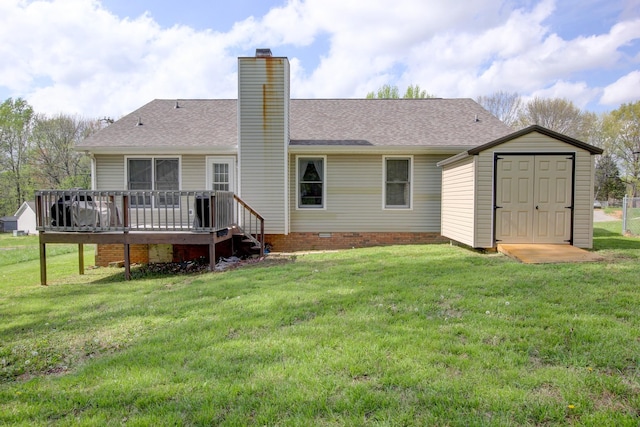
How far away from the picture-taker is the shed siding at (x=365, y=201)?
36.6 feet

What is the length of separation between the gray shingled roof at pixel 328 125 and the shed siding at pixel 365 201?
65 cm

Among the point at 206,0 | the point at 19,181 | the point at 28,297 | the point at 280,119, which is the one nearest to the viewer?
the point at 28,297

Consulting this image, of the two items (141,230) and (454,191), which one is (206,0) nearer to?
(141,230)

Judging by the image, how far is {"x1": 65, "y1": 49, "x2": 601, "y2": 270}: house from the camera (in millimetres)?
10461

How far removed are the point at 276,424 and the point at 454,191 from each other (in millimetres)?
8567

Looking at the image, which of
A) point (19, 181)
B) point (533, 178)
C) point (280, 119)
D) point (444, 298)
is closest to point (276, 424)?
point (444, 298)

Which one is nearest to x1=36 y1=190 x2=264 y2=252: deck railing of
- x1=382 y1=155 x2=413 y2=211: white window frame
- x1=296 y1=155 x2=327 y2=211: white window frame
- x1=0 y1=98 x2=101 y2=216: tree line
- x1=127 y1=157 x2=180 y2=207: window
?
x1=127 y1=157 x2=180 y2=207: window

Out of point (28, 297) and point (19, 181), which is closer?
point (28, 297)

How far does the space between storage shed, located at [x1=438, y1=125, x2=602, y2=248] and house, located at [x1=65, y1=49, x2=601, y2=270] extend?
1039 millimetres

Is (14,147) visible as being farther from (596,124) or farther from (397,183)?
(596,124)

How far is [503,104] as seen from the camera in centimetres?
4022

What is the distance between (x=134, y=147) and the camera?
Result: 10.6 meters

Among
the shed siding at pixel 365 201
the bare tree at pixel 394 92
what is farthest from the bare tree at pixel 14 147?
the shed siding at pixel 365 201

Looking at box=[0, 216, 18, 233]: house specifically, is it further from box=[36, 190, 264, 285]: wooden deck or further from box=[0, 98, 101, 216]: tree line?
box=[36, 190, 264, 285]: wooden deck
